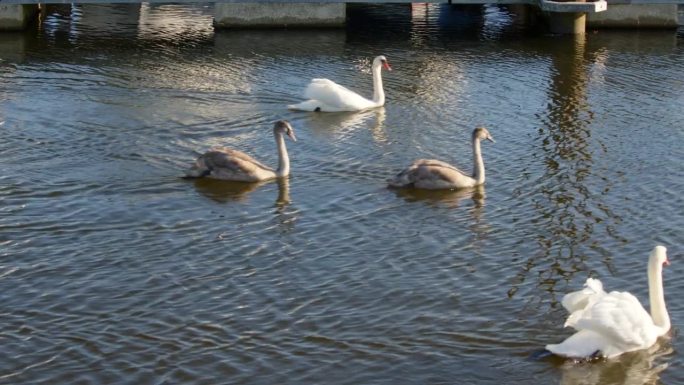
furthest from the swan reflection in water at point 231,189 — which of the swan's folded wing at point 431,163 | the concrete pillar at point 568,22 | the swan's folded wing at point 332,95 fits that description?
the concrete pillar at point 568,22

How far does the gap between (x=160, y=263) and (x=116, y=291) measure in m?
0.87

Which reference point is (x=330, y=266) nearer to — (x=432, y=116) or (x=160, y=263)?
(x=160, y=263)

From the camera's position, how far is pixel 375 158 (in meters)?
17.3

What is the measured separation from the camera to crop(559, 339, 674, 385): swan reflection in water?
34.6 ft

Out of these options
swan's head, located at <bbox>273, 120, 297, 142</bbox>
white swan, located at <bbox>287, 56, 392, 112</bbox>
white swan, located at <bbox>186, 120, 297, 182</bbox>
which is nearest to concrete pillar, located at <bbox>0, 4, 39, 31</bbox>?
white swan, located at <bbox>287, 56, 392, 112</bbox>

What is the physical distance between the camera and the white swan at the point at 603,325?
34.9ft

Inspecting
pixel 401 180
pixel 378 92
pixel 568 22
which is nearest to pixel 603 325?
pixel 401 180

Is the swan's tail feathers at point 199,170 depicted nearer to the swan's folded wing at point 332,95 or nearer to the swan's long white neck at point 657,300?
the swan's folded wing at point 332,95

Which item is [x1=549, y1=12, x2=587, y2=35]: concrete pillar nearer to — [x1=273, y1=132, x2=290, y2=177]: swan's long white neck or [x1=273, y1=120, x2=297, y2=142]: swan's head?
[x1=273, y1=120, x2=297, y2=142]: swan's head

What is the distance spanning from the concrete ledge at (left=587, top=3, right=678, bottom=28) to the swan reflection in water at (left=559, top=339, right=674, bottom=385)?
693 inches

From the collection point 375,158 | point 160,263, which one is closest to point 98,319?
point 160,263

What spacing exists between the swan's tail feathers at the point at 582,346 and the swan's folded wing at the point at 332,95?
32.1 feet

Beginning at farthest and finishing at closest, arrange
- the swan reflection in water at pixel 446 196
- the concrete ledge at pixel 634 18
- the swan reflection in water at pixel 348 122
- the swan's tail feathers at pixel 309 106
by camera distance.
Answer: the concrete ledge at pixel 634 18 → the swan's tail feathers at pixel 309 106 → the swan reflection in water at pixel 348 122 → the swan reflection in water at pixel 446 196

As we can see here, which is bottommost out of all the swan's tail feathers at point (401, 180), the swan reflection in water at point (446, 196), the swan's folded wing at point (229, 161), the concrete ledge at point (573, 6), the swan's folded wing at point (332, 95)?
the swan reflection in water at point (446, 196)
